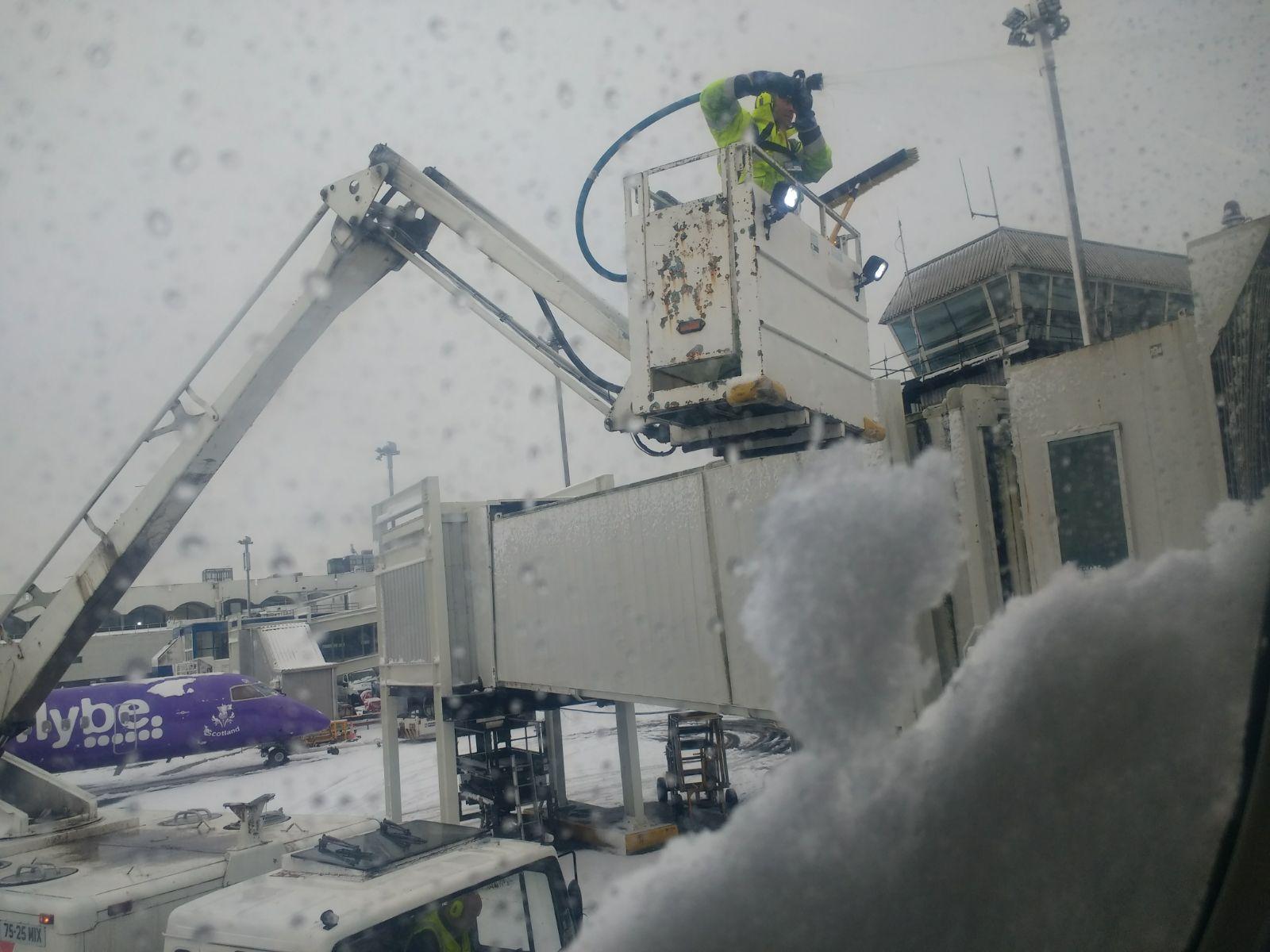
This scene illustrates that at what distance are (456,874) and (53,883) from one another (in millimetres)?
3163

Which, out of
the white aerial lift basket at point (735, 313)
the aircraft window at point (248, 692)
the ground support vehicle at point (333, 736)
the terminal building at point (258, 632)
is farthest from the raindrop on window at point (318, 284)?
the ground support vehicle at point (333, 736)

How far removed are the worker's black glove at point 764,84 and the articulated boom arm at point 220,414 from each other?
3.93 m

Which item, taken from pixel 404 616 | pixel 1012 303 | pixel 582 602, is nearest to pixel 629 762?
pixel 404 616

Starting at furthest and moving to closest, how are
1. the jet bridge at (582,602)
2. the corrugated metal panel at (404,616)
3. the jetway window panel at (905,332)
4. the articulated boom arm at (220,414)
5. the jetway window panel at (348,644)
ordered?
the jetway window panel at (348,644), the corrugated metal panel at (404,616), the articulated boom arm at (220,414), the jet bridge at (582,602), the jetway window panel at (905,332)

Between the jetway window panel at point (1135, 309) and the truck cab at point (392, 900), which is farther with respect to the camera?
the truck cab at point (392, 900)

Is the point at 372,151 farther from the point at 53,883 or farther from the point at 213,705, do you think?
the point at 213,705

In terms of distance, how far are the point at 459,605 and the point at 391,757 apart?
2.80m

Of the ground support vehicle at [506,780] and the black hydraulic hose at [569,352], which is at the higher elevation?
the black hydraulic hose at [569,352]

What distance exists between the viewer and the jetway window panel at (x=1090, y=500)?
304cm

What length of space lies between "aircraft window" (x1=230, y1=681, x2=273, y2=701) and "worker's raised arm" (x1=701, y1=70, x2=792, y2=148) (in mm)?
22261

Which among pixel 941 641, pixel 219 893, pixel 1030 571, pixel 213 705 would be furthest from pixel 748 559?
pixel 213 705

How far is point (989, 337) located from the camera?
5.06 meters

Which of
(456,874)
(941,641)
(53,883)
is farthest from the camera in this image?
(53,883)

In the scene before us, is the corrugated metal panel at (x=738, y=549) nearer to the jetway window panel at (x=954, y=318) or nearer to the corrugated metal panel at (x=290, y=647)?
the jetway window panel at (x=954, y=318)
